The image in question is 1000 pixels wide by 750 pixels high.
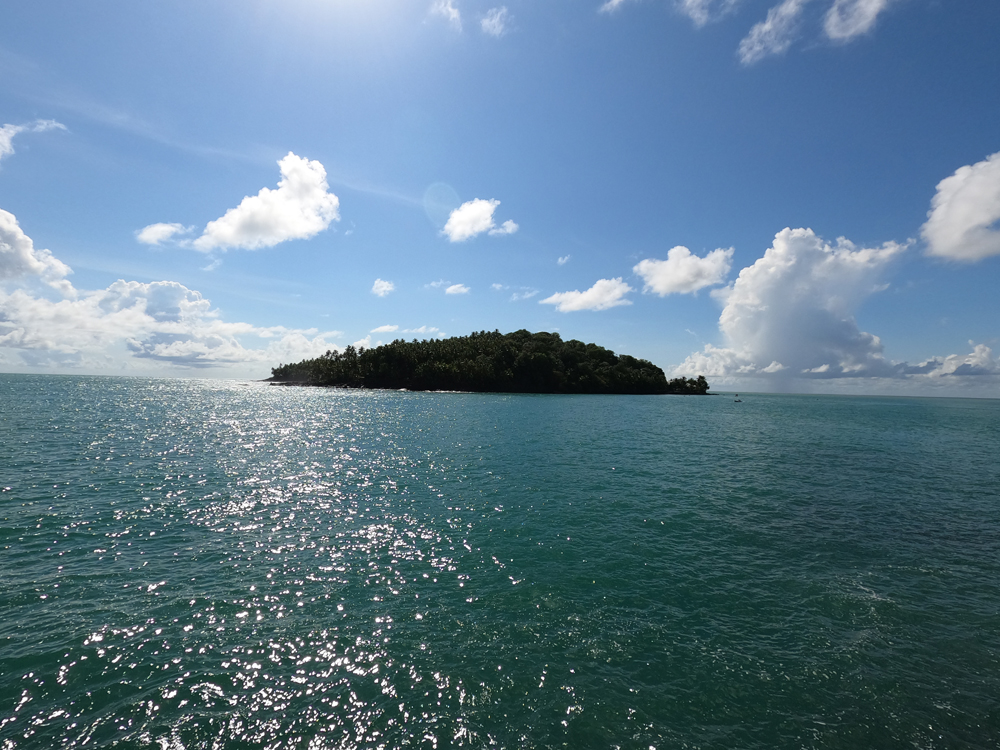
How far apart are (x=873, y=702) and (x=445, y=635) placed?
13203 mm

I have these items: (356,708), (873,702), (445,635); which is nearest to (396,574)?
(445,635)

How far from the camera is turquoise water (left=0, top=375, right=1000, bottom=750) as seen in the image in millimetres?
11906

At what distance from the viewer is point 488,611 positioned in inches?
686

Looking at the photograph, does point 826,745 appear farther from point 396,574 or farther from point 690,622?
point 396,574

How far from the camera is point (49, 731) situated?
11047mm

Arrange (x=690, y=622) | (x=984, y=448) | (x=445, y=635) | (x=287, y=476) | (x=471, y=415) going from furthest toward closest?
(x=471, y=415) → (x=984, y=448) → (x=287, y=476) → (x=690, y=622) → (x=445, y=635)

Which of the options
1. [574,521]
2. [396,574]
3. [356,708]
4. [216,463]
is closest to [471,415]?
[216,463]

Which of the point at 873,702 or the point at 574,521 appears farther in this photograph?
the point at 574,521

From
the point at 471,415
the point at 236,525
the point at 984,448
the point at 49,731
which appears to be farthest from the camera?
the point at 471,415

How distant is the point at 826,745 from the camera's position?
11.4 m

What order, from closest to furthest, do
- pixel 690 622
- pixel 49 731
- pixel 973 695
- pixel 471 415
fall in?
pixel 49 731 < pixel 973 695 < pixel 690 622 < pixel 471 415

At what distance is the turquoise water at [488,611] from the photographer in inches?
469

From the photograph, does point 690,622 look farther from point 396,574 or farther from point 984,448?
point 984,448

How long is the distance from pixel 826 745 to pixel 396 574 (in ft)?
53.0
